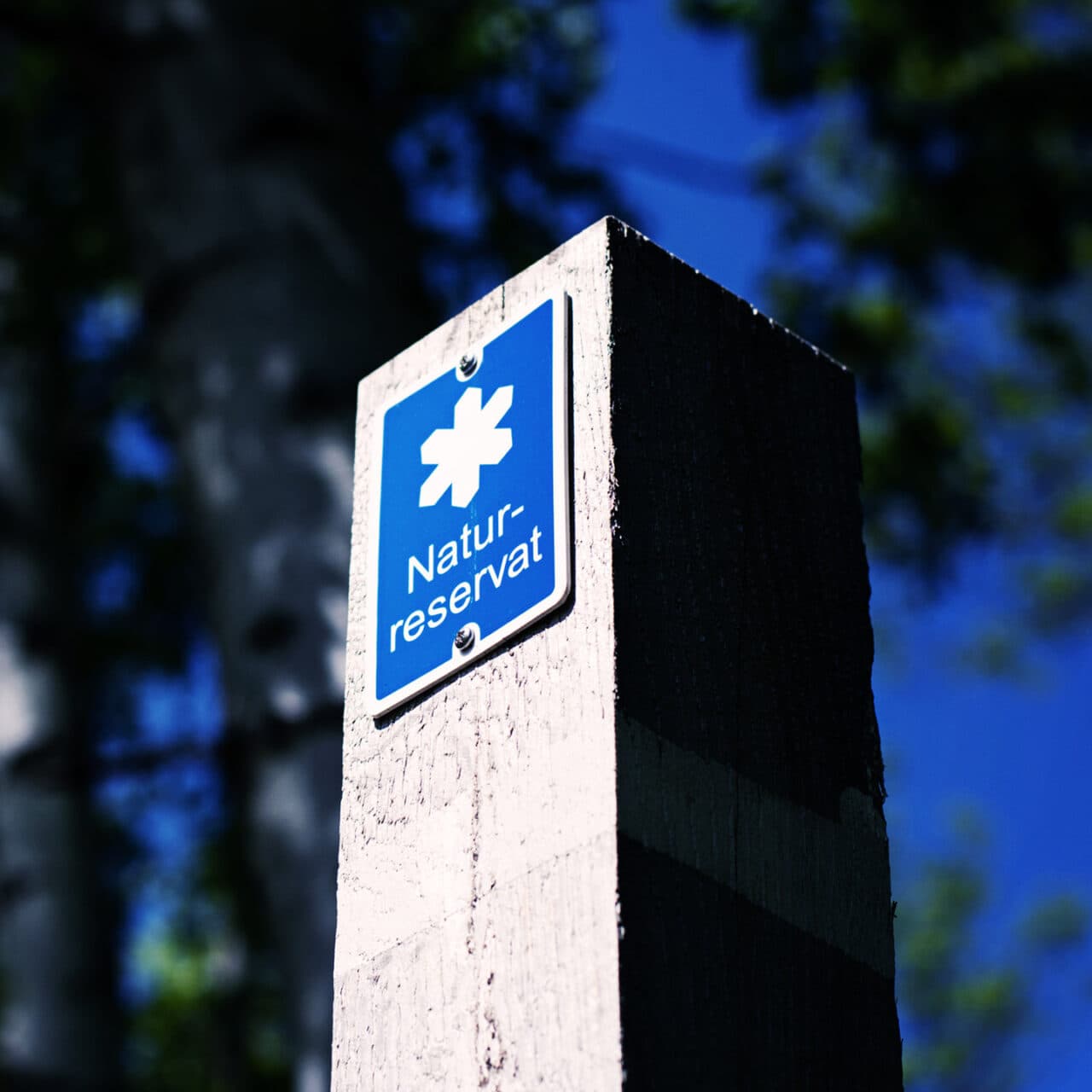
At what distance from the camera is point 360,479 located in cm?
135

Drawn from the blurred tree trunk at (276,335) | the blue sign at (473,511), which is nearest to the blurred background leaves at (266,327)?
the blurred tree trunk at (276,335)

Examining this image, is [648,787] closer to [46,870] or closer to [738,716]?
[738,716]

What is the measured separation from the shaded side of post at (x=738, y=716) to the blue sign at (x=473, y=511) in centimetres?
5

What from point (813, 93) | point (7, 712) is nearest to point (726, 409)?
point (7, 712)

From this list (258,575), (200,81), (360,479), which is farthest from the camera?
(200,81)

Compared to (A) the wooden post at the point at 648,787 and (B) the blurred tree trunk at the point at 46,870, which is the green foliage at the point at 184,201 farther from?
(A) the wooden post at the point at 648,787

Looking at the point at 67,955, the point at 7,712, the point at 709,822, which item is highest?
the point at 7,712

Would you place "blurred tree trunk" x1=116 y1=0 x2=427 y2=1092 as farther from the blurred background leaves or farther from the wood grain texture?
the wood grain texture

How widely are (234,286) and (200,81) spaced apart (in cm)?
73

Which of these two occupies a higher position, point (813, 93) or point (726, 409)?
point (813, 93)

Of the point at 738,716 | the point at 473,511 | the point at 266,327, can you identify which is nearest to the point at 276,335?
the point at 266,327

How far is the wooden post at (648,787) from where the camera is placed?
97 centimetres

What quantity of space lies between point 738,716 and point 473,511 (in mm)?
248

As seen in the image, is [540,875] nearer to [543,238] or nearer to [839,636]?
[839,636]
